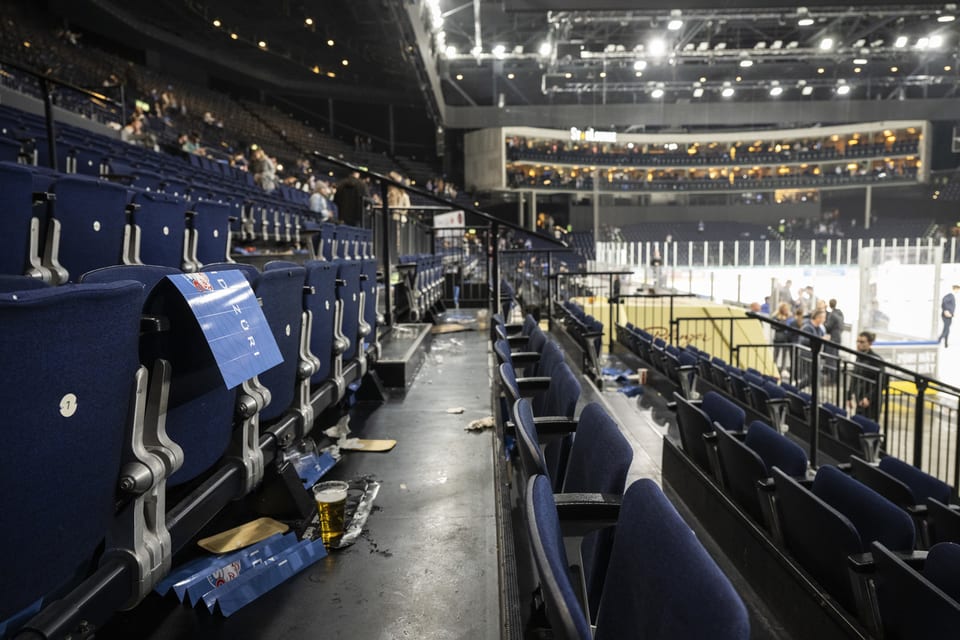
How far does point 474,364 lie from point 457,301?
360 cm

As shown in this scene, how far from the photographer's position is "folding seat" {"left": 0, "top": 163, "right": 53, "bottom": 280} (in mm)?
1673

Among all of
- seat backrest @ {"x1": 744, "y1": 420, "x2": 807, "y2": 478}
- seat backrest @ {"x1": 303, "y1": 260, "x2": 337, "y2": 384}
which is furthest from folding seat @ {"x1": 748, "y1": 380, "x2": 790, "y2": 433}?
seat backrest @ {"x1": 303, "y1": 260, "x2": 337, "y2": 384}

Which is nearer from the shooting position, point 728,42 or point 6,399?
point 6,399

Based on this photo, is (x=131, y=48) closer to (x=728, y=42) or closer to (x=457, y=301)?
(x=457, y=301)

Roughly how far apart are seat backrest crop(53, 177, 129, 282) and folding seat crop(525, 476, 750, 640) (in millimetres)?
1916

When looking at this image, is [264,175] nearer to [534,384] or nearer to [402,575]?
[534,384]

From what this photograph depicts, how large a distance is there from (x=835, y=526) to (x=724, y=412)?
4.84ft

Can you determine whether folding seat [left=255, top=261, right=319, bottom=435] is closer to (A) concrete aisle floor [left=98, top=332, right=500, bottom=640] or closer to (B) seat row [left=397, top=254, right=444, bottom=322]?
(A) concrete aisle floor [left=98, top=332, right=500, bottom=640]

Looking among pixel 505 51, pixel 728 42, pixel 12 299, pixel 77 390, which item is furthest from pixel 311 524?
pixel 728 42

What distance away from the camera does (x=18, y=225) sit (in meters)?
1.73

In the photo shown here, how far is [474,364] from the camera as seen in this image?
3.71 meters

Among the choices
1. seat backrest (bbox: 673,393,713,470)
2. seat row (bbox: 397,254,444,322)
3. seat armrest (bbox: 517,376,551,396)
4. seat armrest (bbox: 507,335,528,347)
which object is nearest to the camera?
seat armrest (bbox: 517,376,551,396)

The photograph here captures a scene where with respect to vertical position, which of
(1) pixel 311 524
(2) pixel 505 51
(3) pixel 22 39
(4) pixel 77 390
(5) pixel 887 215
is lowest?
(1) pixel 311 524

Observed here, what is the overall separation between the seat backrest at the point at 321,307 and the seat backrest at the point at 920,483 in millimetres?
2558
